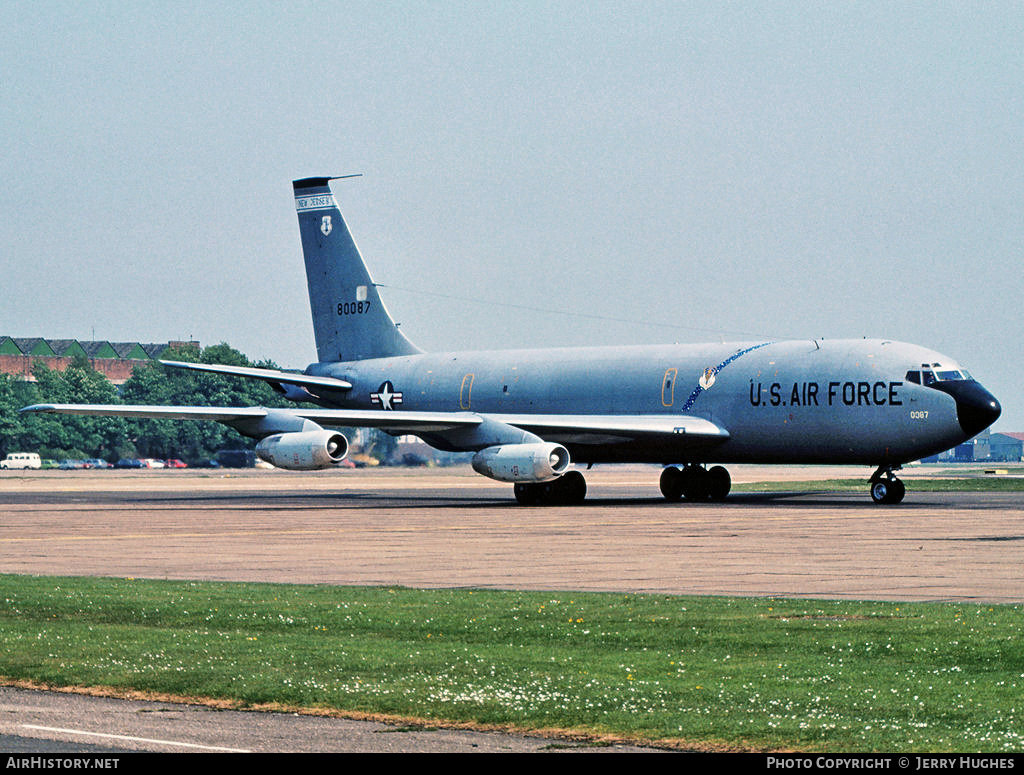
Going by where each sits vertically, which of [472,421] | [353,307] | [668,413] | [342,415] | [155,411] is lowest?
[668,413]

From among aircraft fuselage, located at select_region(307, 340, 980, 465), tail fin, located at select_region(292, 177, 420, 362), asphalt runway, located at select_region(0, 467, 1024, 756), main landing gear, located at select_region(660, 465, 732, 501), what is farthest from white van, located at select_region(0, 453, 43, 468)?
main landing gear, located at select_region(660, 465, 732, 501)

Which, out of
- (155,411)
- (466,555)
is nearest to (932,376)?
(466,555)

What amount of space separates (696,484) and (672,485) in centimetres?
86

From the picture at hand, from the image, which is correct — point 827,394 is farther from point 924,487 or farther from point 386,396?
point 924,487

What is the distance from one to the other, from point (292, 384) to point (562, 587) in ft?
130

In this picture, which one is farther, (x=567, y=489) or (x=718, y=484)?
(x=718, y=484)

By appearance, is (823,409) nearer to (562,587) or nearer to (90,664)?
(562,587)

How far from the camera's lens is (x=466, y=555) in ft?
88.9

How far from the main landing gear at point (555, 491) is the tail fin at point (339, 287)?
13750 millimetres

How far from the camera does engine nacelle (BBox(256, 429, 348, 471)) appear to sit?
47812 mm

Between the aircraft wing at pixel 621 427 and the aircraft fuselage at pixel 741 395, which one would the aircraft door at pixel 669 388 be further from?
the aircraft wing at pixel 621 427

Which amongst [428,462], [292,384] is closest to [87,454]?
[428,462]

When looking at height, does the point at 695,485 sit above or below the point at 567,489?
below

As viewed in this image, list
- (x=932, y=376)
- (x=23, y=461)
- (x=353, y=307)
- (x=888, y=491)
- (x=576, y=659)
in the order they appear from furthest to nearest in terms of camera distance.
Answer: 1. (x=23, y=461)
2. (x=353, y=307)
3. (x=888, y=491)
4. (x=932, y=376)
5. (x=576, y=659)
